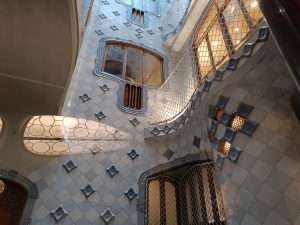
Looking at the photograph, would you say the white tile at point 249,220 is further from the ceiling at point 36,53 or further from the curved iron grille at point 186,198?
the ceiling at point 36,53

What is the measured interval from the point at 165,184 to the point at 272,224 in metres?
2.40

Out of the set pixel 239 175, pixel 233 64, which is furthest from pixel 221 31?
pixel 239 175

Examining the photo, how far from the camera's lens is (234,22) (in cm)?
438

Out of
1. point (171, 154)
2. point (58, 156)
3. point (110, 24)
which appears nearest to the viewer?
point (58, 156)

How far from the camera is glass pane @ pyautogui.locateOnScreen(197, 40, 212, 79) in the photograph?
4.80 m

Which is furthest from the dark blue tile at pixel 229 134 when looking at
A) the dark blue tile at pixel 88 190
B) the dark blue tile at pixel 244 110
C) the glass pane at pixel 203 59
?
the dark blue tile at pixel 88 190

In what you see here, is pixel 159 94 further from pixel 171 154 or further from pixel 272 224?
pixel 272 224

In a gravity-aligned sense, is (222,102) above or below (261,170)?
above

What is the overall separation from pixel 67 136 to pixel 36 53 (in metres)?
1.85

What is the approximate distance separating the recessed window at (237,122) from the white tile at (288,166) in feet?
2.28

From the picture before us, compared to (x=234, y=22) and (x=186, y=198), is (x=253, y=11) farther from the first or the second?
(x=186, y=198)

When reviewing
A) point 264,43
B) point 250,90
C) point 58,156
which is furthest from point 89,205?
point 264,43

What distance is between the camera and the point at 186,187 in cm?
467

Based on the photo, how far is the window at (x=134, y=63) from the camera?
21.0 feet
